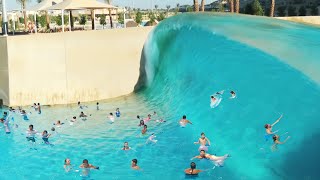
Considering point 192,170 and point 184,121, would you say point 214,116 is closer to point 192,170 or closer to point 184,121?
point 184,121

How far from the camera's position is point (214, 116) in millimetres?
17953

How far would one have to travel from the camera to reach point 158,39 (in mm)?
27281

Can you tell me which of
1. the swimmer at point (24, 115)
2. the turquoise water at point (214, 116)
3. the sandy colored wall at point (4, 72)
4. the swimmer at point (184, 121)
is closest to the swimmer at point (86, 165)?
the turquoise water at point (214, 116)

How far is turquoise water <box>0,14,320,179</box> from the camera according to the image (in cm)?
1366

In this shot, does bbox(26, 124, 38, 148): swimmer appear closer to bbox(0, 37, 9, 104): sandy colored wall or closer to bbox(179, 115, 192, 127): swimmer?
bbox(179, 115, 192, 127): swimmer

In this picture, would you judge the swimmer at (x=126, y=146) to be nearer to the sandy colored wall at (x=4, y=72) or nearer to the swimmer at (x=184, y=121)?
the swimmer at (x=184, y=121)

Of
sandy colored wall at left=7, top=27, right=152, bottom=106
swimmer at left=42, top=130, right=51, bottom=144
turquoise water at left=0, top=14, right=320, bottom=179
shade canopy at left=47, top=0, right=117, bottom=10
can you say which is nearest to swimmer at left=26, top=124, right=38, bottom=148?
turquoise water at left=0, top=14, right=320, bottom=179

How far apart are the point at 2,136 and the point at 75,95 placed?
22.8 feet

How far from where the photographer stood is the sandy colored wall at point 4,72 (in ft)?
83.4

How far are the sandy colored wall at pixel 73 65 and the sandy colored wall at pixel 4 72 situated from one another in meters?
0.26

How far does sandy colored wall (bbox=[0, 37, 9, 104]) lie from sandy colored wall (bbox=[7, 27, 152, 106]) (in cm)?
26

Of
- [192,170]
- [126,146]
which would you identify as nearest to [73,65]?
[126,146]

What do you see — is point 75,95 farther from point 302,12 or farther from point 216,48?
point 302,12

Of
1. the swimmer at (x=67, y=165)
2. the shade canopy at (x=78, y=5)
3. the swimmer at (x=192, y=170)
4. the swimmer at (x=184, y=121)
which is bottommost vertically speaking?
the swimmer at (x=67, y=165)
